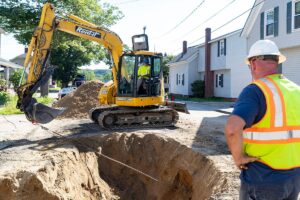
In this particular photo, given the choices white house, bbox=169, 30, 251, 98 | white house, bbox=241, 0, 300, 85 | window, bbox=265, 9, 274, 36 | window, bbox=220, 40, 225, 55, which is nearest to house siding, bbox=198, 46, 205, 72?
white house, bbox=169, 30, 251, 98

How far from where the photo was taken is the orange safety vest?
2.94 metres

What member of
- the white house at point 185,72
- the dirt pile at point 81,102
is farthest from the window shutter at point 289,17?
the white house at point 185,72

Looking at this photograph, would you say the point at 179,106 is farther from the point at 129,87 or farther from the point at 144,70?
the point at 129,87

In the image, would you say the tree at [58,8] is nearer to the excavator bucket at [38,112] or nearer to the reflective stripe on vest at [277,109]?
the excavator bucket at [38,112]

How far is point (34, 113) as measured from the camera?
10.6 meters

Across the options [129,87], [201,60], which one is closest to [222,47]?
[201,60]

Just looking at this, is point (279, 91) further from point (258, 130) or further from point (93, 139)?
point (93, 139)

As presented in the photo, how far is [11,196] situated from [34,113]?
426 centimetres

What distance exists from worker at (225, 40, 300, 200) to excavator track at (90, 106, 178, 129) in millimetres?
9791

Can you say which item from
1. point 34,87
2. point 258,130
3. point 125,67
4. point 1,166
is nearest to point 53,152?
point 1,166

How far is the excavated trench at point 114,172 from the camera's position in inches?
270

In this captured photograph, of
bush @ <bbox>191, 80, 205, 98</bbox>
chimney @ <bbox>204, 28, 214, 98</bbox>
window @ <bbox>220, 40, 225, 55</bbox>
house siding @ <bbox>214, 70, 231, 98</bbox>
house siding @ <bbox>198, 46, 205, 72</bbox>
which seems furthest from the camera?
house siding @ <bbox>198, 46, 205, 72</bbox>

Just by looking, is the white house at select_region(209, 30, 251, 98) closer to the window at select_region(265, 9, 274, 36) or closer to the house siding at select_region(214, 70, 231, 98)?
the house siding at select_region(214, 70, 231, 98)

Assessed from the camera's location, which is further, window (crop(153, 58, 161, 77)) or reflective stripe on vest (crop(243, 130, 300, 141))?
window (crop(153, 58, 161, 77))
